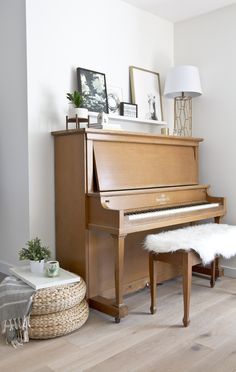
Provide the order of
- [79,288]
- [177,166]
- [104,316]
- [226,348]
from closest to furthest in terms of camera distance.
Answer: [226,348] < [79,288] < [104,316] < [177,166]

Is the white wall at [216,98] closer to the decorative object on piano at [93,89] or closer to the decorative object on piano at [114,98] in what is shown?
the decorative object on piano at [114,98]

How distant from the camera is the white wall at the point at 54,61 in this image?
9.09 feet

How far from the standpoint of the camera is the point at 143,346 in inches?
83.0

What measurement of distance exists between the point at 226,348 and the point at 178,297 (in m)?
0.84

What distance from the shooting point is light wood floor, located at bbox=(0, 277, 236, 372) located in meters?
1.91

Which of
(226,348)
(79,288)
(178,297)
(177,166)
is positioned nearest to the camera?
(226,348)

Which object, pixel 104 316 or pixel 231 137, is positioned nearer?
pixel 104 316

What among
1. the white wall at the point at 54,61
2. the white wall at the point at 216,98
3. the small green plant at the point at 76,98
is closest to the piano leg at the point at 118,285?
the white wall at the point at 54,61

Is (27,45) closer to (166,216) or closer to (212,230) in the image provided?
(166,216)

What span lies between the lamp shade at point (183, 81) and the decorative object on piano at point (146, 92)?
207mm

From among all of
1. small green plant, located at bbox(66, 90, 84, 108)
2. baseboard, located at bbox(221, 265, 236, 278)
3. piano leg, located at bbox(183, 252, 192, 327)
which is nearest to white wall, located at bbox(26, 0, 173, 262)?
small green plant, located at bbox(66, 90, 84, 108)

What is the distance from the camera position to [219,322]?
7.98 feet

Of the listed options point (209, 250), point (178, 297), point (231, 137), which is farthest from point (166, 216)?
point (231, 137)

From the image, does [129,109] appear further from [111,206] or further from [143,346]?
[143,346]
